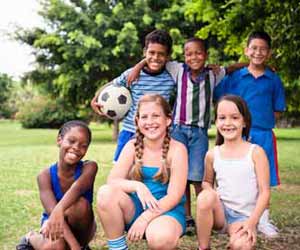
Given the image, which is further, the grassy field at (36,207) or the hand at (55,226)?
the grassy field at (36,207)

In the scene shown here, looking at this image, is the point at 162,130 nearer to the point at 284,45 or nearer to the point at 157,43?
the point at 157,43

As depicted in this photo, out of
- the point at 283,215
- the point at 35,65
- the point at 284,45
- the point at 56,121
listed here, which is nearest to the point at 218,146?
the point at 283,215

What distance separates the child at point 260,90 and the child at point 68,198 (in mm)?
1549

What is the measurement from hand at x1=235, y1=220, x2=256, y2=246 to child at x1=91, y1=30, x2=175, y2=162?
5.17ft

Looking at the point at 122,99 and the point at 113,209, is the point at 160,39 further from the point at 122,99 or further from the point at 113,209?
the point at 113,209

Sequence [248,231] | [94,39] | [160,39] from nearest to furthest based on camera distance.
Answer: [248,231] < [160,39] < [94,39]

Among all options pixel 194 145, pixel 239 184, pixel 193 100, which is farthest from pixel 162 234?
pixel 193 100

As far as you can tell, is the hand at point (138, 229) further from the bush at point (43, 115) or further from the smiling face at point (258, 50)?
the bush at point (43, 115)

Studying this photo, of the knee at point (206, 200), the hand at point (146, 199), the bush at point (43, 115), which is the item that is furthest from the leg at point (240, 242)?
the bush at point (43, 115)

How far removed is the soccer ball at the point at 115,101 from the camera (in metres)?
4.89

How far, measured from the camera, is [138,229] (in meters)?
3.40

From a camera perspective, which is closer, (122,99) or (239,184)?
(239,184)

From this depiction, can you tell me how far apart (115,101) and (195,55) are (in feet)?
2.78

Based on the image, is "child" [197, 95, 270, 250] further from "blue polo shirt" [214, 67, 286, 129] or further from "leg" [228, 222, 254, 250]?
"blue polo shirt" [214, 67, 286, 129]
